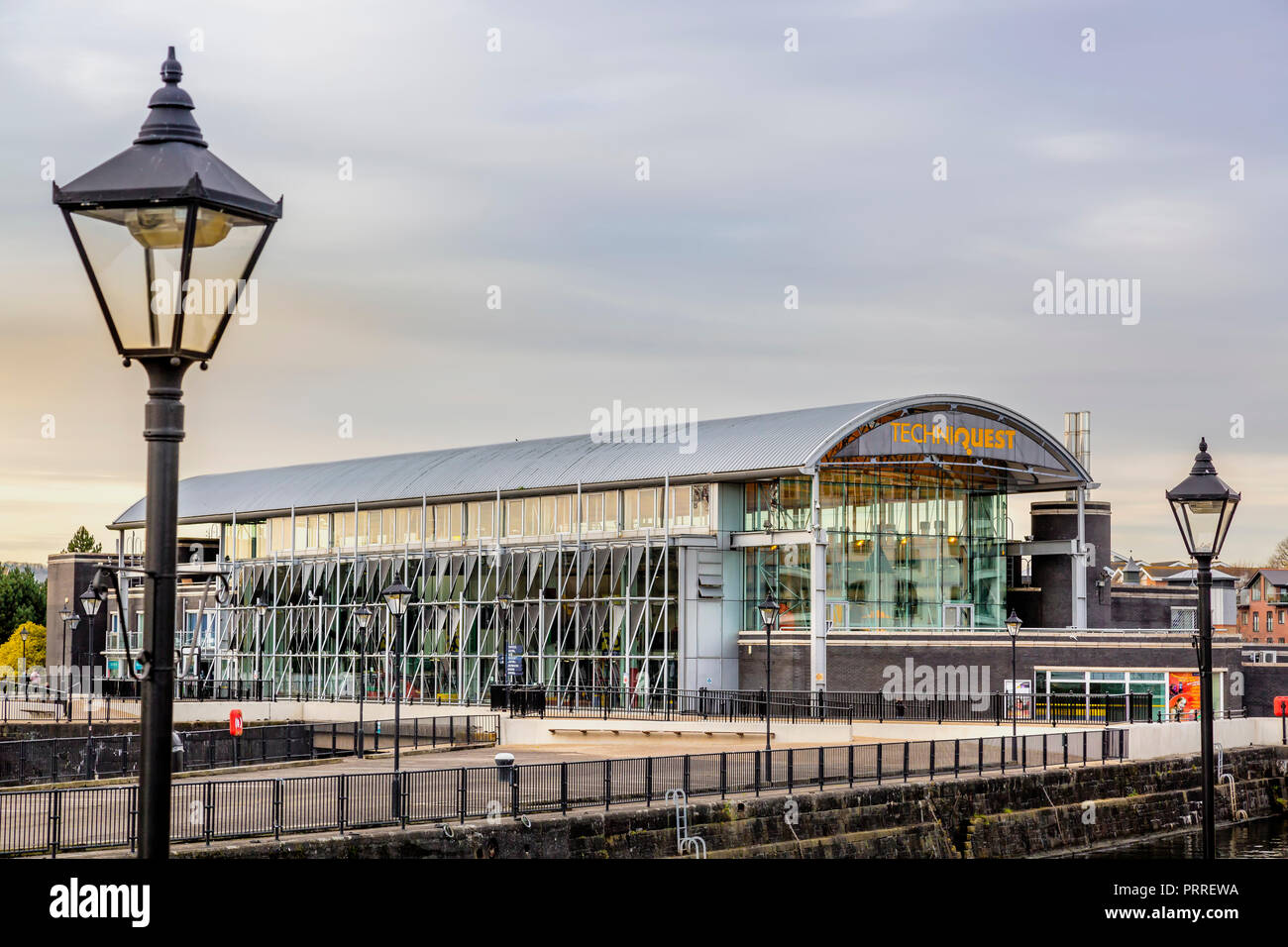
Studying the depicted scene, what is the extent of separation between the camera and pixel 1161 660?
51562 mm

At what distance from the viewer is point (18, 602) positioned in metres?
122

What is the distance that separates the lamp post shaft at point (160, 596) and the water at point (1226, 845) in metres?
33.4

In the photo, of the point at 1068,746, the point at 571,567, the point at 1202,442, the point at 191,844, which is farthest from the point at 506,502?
the point at 1202,442

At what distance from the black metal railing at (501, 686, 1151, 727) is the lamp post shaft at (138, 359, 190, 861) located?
4094 centimetres

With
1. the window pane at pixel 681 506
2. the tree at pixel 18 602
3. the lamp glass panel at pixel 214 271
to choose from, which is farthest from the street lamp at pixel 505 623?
the tree at pixel 18 602

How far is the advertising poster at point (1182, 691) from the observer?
50500mm

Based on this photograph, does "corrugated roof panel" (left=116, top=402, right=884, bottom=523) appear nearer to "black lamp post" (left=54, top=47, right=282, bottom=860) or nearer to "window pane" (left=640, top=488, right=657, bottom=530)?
"window pane" (left=640, top=488, right=657, bottom=530)

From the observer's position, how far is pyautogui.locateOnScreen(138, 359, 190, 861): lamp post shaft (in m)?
5.93

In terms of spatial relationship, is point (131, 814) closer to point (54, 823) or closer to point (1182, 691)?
point (54, 823)

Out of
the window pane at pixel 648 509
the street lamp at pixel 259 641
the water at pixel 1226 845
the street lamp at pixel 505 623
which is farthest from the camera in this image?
the street lamp at pixel 259 641

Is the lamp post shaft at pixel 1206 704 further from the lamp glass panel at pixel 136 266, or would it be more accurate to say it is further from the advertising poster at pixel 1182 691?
the advertising poster at pixel 1182 691

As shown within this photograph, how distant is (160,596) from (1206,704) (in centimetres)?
1112

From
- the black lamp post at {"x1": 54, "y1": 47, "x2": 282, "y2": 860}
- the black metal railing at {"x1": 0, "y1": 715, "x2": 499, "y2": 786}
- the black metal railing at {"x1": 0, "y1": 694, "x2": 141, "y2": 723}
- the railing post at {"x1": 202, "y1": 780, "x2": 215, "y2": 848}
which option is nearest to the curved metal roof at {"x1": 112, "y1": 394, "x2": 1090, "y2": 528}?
the black metal railing at {"x1": 0, "y1": 694, "x2": 141, "y2": 723}

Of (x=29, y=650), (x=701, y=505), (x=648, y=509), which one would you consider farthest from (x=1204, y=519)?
(x=29, y=650)
